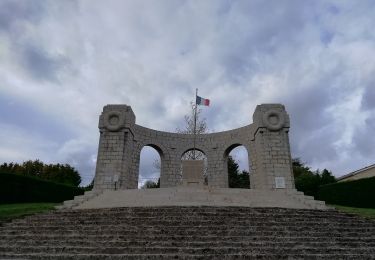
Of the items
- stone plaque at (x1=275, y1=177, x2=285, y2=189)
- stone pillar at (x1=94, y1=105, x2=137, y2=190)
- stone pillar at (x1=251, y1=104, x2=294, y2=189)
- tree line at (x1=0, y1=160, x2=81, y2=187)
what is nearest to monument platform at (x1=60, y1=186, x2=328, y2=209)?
stone plaque at (x1=275, y1=177, x2=285, y2=189)

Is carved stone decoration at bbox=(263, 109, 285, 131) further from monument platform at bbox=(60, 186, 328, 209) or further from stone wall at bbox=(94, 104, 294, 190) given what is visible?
monument platform at bbox=(60, 186, 328, 209)

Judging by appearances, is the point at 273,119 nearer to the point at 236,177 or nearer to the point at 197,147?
the point at 197,147

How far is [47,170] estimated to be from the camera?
111 feet

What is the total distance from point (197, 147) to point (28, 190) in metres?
10.5

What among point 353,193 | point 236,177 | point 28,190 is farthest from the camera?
point 236,177

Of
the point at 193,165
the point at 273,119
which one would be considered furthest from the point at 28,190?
the point at 273,119

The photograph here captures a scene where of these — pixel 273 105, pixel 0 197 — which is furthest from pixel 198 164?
pixel 0 197

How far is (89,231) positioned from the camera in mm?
7359

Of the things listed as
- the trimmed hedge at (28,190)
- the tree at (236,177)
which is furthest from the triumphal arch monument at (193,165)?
the tree at (236,177)

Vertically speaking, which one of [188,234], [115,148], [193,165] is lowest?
[188,234]

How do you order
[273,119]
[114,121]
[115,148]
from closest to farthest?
[115,148], [273,119], [114,121]

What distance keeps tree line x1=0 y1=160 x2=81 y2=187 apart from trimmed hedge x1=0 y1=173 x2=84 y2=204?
15.8 meters

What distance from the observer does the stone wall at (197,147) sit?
17.1 metres

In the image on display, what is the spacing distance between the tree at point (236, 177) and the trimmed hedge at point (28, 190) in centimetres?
1832
